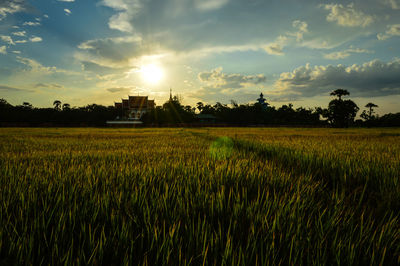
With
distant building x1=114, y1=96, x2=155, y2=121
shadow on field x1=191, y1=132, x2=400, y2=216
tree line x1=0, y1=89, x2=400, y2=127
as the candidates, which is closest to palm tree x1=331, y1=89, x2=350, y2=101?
tree line x1=0, y1=89, x2=400, y2=127

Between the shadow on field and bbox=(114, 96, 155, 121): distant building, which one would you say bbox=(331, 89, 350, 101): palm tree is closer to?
bbox=(114, 96, 155, 121): distant building

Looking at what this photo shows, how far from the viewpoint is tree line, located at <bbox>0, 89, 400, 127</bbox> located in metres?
51.1

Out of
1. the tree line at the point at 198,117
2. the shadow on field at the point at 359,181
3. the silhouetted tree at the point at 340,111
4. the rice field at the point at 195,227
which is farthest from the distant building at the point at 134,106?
the rice field at the point at 195,227

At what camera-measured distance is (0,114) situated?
51.1 m

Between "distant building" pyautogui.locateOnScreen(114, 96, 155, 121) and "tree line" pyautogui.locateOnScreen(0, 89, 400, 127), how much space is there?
622 cm

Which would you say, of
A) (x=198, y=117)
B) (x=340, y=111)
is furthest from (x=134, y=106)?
(x=340, y=111)

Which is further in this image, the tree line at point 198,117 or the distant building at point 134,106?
the distant building at point 134,106

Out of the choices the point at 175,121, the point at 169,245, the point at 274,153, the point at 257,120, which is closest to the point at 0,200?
the point at 169,245

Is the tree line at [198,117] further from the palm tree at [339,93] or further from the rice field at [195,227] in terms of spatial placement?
the rice field at [195,227]

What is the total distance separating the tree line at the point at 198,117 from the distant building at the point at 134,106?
6.22 meters

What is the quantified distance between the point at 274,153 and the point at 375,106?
100805 millimetres

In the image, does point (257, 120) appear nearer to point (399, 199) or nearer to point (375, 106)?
point (375, 106)

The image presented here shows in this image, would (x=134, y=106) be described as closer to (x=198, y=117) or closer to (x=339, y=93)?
(x=198, y=117)

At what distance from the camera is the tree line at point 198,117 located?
168 ft
